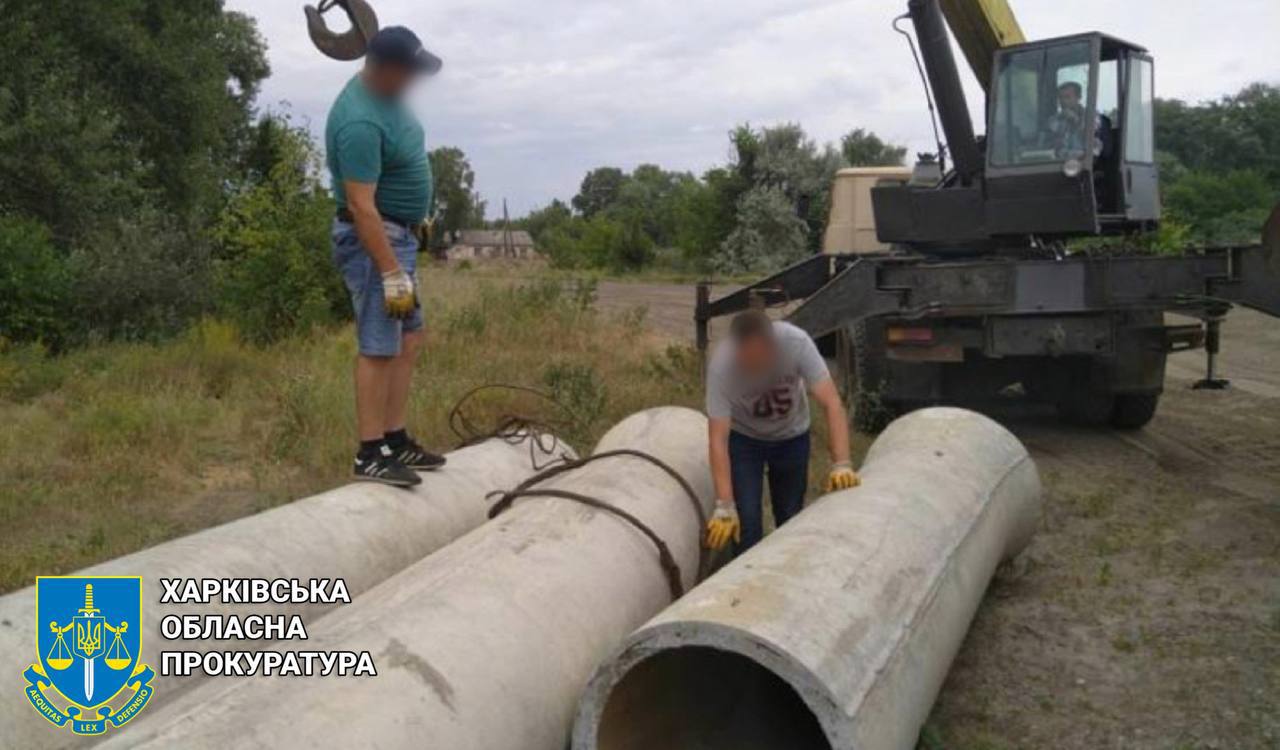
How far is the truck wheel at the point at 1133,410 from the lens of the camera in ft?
31.7

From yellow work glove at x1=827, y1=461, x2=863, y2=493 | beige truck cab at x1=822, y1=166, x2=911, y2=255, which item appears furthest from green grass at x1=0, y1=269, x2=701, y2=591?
yellow work glove at x1=827, y1=461, x2=863, y2=493

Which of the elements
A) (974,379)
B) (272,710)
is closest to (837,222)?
(974,379)

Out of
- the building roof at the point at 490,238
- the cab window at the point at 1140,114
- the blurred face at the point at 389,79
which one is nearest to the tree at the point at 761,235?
the cab window at the point at 1140,114

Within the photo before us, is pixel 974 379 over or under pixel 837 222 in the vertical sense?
under

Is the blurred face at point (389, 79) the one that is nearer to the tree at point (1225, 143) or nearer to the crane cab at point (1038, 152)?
the crane cab at point (1038, 152)

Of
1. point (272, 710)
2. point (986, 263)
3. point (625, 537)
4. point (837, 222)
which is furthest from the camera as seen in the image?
point (837, 222)

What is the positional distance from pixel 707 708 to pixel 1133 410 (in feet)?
22.3

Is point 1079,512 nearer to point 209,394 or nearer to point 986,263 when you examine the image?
point 986,263

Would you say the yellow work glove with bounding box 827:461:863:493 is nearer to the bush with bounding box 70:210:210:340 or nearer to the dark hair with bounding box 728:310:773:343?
the dark hair with bounding box 728:310:773:343

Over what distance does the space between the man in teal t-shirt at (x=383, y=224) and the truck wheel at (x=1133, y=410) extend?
6413 millimetres

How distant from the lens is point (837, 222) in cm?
1628

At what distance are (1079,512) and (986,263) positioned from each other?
209cm

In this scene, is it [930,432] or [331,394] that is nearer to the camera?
[930,432]

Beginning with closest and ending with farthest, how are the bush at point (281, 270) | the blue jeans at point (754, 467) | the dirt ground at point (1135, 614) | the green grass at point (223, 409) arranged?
the dirt ground at point (1135, 614)
the blue jeans at point (754, 467)
the green grass at point (223, 409)
the bush at point (281, 270)
